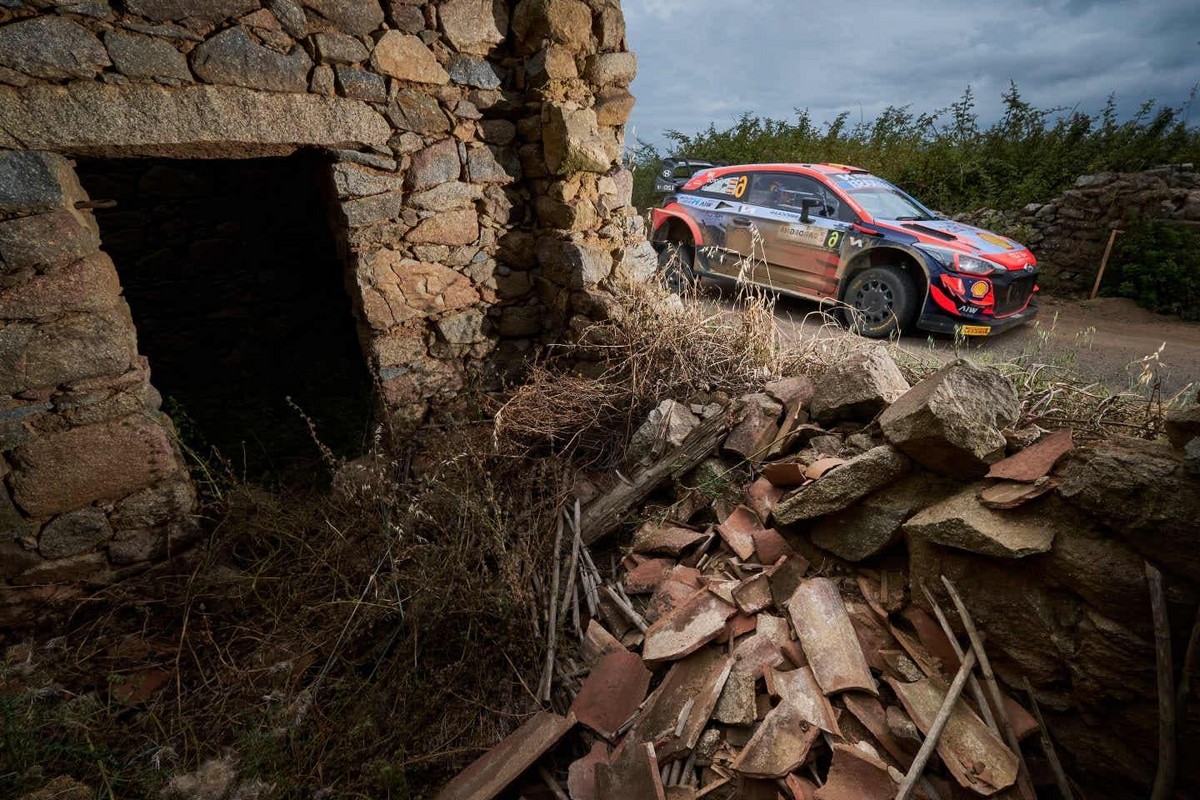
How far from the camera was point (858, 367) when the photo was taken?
282 cm

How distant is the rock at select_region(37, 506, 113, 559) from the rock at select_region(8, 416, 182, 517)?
0.17 ft

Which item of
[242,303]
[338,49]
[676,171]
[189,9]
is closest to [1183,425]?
[338,49]

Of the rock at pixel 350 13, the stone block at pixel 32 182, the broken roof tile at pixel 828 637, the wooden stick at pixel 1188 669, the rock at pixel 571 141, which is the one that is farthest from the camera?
the rock at pixel 571 141

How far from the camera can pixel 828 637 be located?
78.5 inches

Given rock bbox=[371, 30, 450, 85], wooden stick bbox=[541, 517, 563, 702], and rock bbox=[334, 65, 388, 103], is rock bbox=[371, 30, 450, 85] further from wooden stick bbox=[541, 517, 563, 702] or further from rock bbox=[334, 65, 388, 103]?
wooden stick bbox=[541, 517, 563, 702]

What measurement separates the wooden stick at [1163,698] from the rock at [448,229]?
11.2 ft

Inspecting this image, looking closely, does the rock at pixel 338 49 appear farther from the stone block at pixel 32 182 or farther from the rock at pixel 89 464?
the rock at pixel 89 464

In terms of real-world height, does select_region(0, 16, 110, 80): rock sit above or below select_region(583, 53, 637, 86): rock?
below

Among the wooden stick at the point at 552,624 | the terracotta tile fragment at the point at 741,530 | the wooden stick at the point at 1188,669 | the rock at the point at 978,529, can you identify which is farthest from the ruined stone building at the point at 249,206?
the wooden stick at the point at 1188,669

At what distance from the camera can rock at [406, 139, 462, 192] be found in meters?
3.09

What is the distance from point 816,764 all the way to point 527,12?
149 inches

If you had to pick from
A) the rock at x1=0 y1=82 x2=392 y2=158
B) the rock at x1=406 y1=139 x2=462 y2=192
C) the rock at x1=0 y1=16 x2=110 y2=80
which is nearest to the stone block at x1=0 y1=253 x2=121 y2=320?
the rock at x1=0 y1=82 x2=392 y2=158

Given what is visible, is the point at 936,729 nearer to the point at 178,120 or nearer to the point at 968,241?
the point at 178,120

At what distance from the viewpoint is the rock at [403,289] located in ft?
10.3
